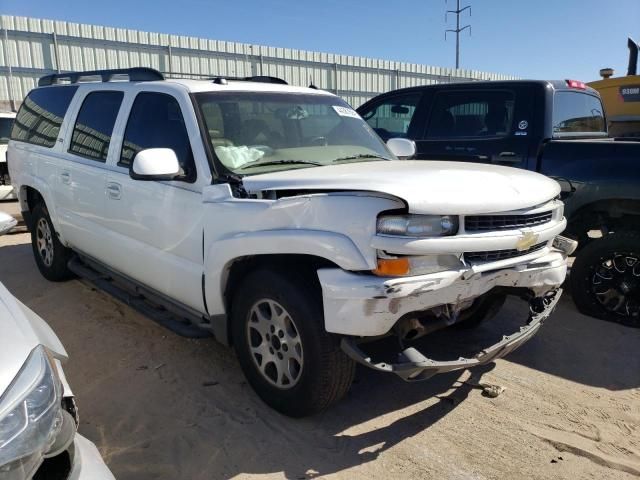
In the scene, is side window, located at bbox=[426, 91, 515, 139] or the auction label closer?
side window, located at bbox=[426, 91, 515, 139]

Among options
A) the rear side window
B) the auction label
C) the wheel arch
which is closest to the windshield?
the rear side window

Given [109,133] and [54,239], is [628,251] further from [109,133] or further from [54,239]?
[54,239]

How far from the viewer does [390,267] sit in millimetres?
2549

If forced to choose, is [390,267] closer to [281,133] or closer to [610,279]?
[281,133]

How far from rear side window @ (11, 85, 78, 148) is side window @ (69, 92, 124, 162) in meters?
0.42

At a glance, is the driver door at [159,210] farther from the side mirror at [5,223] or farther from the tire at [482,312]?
the tire at [482,312]

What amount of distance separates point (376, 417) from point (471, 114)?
379cm

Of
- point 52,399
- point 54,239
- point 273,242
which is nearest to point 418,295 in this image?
point 273,242

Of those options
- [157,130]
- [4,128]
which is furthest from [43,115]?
[4,128]

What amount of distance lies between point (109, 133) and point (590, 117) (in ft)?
16.7

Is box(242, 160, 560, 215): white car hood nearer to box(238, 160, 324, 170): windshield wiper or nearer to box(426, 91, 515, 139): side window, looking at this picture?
box(238, 160, 324, 170): windshield wiper

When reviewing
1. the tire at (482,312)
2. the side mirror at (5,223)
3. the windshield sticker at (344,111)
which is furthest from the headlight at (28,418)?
the windshield sticker at (344,111)

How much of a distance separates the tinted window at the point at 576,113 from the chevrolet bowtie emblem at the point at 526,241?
277cm

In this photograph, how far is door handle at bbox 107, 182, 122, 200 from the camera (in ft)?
13.3
